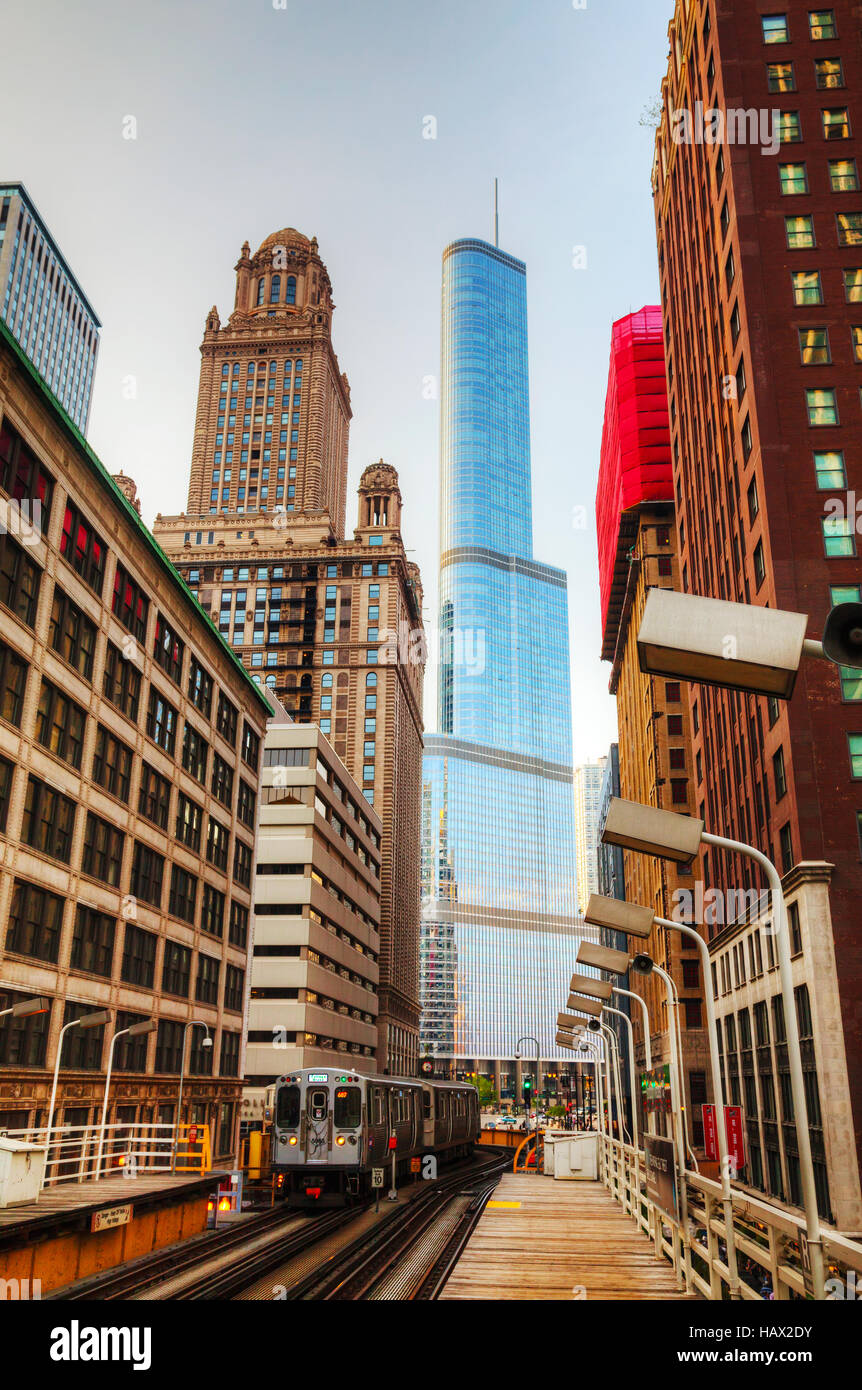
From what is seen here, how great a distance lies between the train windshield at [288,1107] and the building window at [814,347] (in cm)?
3688

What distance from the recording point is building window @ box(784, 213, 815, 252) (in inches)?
1981

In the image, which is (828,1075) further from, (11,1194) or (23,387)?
(23,387)

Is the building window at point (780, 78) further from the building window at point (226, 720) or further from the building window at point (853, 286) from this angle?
the building window at point (226, 720)

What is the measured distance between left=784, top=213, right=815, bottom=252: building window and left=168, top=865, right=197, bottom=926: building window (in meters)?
39.6

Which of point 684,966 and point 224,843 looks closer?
point 224,843

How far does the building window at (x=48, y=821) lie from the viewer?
103ft

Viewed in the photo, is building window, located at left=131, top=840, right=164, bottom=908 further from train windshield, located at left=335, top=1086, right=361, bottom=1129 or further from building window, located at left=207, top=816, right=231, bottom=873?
train windshield, located at left=335, top=1086, right=361, bottom=1129

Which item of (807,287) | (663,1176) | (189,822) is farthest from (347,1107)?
(807,287)

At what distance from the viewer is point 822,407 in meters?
47.5

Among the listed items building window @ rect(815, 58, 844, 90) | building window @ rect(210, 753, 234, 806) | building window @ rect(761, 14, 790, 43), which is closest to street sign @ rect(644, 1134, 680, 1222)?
building window @ rect(210, 753, 234, 806)

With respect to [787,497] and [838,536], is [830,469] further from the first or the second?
[838,536]
